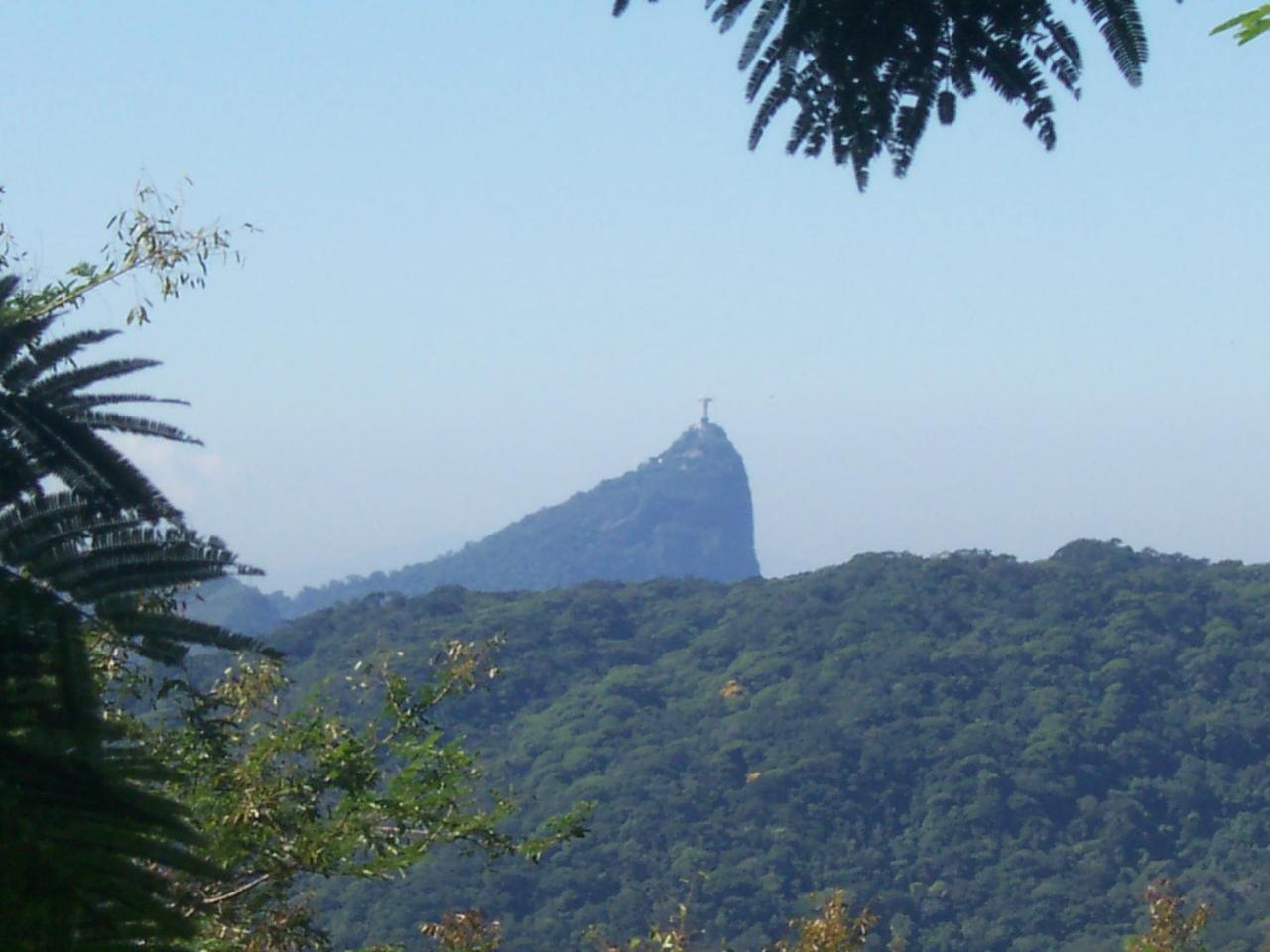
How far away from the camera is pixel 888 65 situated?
434 cm

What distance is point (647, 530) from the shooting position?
164m

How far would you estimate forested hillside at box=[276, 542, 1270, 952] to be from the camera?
40250 millimetres

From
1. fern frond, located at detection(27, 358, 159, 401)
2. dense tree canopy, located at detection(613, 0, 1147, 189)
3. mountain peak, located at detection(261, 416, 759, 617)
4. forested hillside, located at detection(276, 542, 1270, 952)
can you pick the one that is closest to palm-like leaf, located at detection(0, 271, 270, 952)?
fern frond, located at detection(27, 358, 159, 401)

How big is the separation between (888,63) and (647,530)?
160 metres

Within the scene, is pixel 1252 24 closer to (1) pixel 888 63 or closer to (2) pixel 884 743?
(1) pixel 888 63

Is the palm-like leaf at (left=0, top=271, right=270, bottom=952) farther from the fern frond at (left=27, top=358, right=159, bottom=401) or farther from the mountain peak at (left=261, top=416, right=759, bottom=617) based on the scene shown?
the mountain peak at (left=261, top=416, right=759, bottom=617)

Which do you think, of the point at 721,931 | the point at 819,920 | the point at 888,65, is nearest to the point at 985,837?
the point at 721,931

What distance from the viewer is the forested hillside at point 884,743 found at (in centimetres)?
4025

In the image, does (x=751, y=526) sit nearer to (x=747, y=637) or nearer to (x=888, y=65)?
(x=747, y=637)

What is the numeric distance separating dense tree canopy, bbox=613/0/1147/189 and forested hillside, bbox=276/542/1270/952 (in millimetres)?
25020

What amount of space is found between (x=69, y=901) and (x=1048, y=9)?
2.93 meters

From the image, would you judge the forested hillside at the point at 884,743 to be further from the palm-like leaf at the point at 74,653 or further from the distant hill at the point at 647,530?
the distant hill at the point at 647,530

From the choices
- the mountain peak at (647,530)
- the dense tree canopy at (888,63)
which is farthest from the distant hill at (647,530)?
the dense tree canopy at (888,63)

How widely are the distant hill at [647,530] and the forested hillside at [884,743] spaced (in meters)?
73.4
